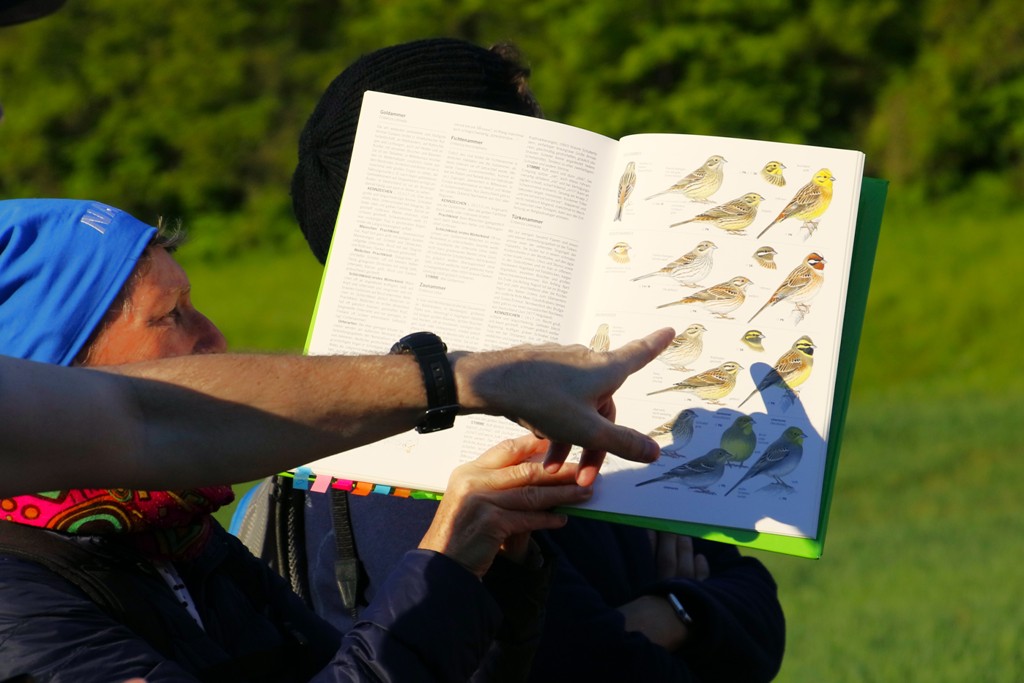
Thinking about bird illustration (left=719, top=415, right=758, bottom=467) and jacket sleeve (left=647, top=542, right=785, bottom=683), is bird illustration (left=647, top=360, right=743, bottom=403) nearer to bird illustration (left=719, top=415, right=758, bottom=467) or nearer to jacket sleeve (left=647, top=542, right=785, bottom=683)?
bird illustration (left=719, top=415, right=758, bottom=467)

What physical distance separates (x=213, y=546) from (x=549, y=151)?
2.98ft

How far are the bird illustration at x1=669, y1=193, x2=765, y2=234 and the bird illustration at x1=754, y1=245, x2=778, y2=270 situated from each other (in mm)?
49

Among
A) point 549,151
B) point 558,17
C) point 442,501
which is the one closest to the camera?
point 442,501

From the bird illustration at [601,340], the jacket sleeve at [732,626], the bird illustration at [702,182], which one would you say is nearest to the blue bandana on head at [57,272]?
the bird illustration at [601,340]

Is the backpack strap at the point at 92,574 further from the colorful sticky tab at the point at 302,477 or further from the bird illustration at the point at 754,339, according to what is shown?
the bird illustration at the point at 754,339

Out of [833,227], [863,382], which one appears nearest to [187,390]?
[833,227]

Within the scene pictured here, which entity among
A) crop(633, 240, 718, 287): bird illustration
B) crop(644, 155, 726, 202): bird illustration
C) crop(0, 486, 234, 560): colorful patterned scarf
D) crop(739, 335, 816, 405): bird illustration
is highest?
crop(644, 155, 726, 202): bird illustration

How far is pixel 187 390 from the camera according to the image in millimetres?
1583

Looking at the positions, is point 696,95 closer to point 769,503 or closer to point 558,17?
point 558,17

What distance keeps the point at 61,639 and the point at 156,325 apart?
23.6 inches

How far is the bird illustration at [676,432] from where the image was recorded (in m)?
2.14

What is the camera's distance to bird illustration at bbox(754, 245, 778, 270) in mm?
2186

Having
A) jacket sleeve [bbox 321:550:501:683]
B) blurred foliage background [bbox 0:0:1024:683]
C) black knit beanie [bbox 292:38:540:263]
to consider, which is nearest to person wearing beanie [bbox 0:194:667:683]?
jacket sleeve [bbox 321:550:501:683]

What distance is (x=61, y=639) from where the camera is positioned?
5.91 feet
